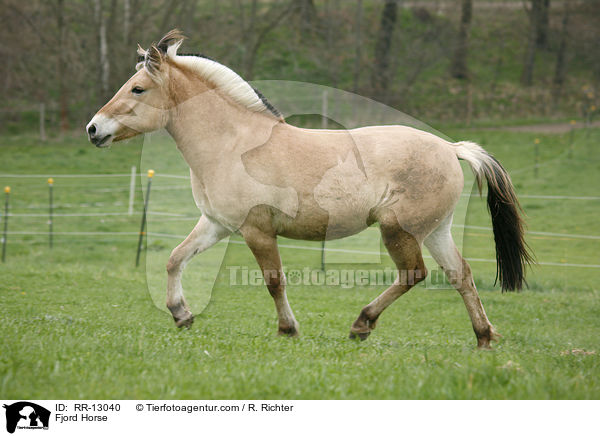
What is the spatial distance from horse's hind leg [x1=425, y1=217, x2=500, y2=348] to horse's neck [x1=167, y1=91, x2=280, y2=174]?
2031 mm

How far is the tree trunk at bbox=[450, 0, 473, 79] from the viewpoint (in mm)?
31547

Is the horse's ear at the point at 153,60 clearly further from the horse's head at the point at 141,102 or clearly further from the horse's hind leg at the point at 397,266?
the horse's hind leg at the point at 397,266

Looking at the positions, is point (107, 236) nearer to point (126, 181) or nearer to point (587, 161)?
point (126, 181)

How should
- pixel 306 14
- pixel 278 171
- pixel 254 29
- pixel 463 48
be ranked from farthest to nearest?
pixel 463 48
pixel 306 14
pixel 254 29
pixel 278 171

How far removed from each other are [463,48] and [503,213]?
2724 cm

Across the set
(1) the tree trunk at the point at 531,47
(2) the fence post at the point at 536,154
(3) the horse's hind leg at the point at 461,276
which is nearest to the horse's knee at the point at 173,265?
(3) the horse's hind leg at the point at 461,276

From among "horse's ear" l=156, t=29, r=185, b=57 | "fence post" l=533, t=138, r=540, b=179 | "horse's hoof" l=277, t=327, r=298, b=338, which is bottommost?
"fence post" l=533, t=138, r=540, b=179

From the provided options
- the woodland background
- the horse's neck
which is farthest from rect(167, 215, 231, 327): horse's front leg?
the woodland background

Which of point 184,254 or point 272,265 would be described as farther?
point 184,254

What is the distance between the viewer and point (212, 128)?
19.7ft

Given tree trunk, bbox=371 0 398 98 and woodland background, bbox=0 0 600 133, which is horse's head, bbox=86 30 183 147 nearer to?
woodland background, bbox=0 0 600 133

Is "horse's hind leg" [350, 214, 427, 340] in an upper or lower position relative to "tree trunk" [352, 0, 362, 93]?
lower

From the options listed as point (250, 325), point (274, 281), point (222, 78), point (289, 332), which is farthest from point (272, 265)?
point (222, 78)

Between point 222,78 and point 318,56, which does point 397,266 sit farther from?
point 318,56
